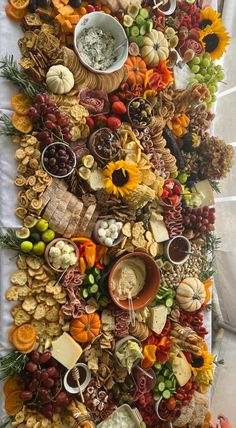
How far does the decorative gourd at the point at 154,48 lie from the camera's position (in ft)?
6.22

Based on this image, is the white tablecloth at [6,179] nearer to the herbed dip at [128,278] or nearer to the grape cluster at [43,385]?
the grape cluster at [43,385]

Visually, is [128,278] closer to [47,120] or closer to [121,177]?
[121,177]

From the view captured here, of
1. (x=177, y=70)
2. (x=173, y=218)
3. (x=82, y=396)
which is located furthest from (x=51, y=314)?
(x=177, y=70)

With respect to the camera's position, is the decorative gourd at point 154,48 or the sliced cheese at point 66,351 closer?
the sliced cheese at point 66,351

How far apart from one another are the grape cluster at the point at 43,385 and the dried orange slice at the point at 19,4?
4.20 ft

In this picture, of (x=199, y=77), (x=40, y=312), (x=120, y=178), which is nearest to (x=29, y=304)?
(x=40, y=312)

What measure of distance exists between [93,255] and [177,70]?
1058 mm

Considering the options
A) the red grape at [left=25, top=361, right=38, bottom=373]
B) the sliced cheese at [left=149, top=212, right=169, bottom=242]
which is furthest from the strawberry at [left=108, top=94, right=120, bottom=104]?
the red grape at [left=25, top=361, right=38, bottom=373]

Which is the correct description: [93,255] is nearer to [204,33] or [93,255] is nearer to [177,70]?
[177,70]

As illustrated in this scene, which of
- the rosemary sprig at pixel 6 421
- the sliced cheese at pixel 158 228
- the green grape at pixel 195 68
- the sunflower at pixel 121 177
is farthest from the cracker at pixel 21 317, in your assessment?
the green grape at pixel 195 68

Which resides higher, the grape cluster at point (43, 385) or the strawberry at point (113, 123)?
the strawberry at point (113, 123)

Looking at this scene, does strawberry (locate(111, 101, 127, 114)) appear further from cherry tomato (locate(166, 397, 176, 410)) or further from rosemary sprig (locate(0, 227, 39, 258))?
A: cherry tomato (locate(166, 397, 176, 410))

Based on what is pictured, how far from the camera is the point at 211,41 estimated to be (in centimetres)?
222

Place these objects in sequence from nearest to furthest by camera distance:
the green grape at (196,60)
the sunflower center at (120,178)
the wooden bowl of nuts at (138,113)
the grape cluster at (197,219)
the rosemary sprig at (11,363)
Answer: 1. the rosemary sprig at (11,363)
2. the sunflower center at (120,178)
3. the wooden bowl of nuts at (138,113)
4. the grape cluster at (197,219)
5. the green grape at (196,60)
